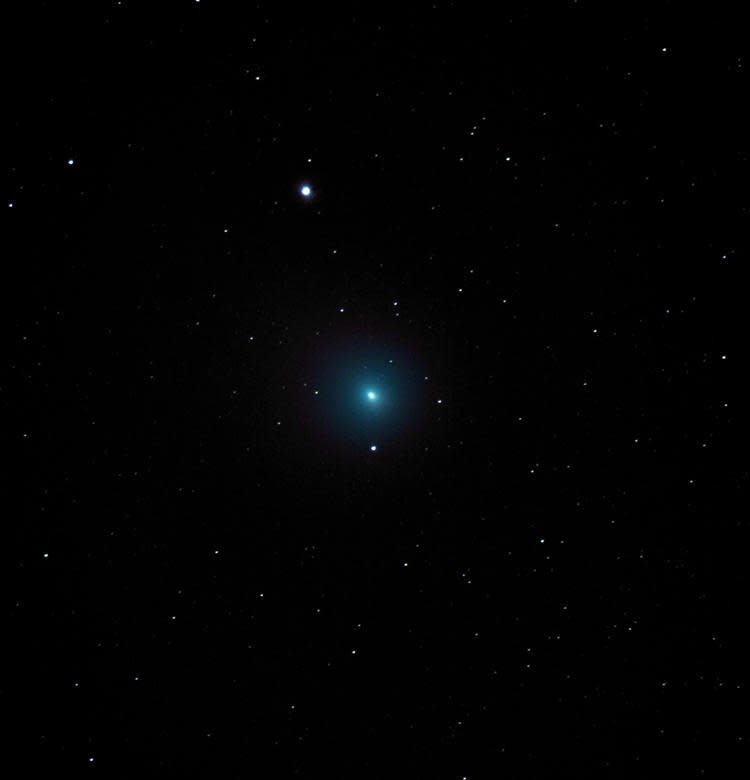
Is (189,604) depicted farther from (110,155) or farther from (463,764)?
(110,155)

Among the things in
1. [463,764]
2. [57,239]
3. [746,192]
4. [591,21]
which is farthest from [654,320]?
[57,239]

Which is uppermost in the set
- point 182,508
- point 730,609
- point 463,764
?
point 182,508

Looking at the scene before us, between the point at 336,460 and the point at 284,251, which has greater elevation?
the point at 284,251

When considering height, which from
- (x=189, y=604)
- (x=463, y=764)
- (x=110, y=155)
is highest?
(x=110, y=155)

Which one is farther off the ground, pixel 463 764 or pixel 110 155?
pixel 110 155

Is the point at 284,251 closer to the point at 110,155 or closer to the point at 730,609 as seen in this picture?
the point at 110,155

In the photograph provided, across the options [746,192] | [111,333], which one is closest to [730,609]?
[746,192]
